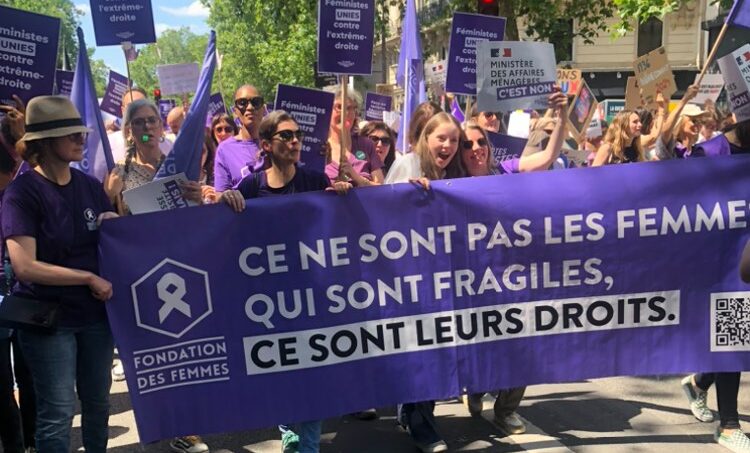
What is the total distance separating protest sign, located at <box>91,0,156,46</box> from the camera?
669 cm

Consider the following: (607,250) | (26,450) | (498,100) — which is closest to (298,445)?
(26,450)

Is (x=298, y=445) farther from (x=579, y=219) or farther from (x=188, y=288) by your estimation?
(x=579, y=219)

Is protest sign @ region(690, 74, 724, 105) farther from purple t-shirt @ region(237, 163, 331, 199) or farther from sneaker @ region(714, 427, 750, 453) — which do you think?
purple t-shirt @ region(237, 163, 331, 199)

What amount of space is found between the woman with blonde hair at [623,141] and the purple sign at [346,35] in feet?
7.26

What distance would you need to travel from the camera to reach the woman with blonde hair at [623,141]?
18.9 feet

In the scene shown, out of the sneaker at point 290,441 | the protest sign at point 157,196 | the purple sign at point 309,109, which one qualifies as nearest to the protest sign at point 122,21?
the purple sign at point 309,109

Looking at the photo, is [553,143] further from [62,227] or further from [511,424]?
[62,227]

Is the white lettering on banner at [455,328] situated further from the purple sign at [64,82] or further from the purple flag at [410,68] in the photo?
the purple sign at [64,82]

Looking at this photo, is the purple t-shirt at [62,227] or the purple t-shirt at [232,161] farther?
the purple t-shirt at [232,161]

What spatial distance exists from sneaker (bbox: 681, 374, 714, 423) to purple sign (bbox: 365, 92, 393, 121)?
6240 millimetres

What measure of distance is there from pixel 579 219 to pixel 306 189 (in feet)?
4.67

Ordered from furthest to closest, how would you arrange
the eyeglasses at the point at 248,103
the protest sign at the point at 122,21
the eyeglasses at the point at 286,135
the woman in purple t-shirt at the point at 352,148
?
the protest sign at the point at 122,21 → the woman in purple t-shirt at the point at 352,148 → the eyeglasses at the point at 248,103 → the eyeglasses at the point at 286,135

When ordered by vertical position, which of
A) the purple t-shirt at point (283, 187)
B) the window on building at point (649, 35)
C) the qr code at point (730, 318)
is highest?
the window on building at point (649, 35)

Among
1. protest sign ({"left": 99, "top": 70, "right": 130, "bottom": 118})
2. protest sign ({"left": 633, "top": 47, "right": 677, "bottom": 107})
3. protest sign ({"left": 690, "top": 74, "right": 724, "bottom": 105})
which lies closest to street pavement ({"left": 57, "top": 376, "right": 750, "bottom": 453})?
protest sign ({"left": 633, "top": 47, "right": 677, "bottom": 107})
